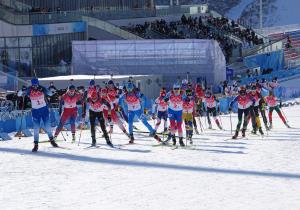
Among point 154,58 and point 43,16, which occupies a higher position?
point 43,16

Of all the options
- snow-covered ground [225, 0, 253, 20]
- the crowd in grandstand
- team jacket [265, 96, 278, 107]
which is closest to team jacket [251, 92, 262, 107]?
team jacket [265, 96, 278, 107]

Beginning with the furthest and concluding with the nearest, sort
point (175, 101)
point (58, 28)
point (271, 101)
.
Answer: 1. point (58, 28)
2. point (271, 101)
3. point (175, 101)

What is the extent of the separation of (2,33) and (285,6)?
63727 mm

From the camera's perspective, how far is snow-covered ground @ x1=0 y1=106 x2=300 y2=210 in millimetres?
12688

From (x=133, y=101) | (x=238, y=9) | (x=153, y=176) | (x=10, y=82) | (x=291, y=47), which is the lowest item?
(x=153, y=176)

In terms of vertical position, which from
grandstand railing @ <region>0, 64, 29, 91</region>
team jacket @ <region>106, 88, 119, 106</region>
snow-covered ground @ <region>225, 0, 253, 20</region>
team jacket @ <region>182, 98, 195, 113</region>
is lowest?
team jacket @ <region>182, 98, 195, 113</region>

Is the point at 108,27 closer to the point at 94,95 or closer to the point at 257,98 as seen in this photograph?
the point at 257,98

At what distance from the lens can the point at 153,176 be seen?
15.6 m

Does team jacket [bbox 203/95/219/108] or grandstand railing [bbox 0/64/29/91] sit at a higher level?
grandstand railing [bbox 0/64/29/91]

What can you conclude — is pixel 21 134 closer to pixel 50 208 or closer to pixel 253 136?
pixel 253 136

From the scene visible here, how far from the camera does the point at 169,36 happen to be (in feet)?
189

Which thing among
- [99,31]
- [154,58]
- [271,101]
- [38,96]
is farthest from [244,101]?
[99,31]

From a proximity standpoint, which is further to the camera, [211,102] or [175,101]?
[211,102]

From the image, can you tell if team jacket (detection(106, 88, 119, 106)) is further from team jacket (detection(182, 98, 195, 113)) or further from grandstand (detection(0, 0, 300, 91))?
grandstand (detection(0, 0, 300, 91))
